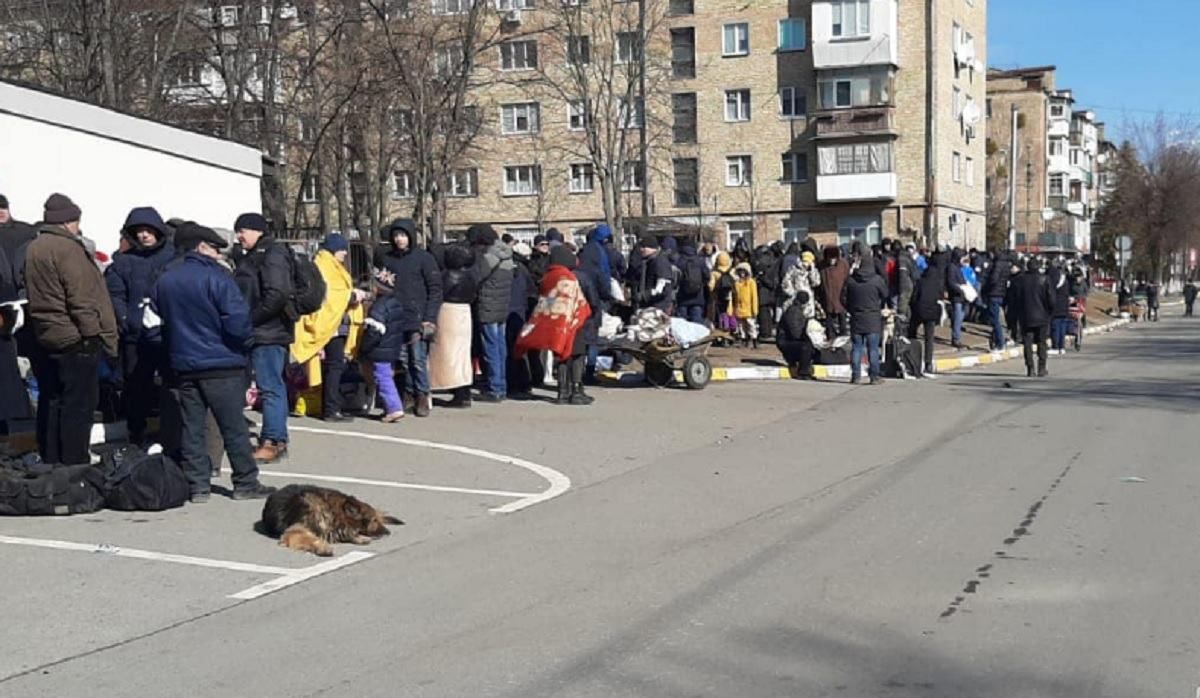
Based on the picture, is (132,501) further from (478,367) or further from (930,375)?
(930,375)

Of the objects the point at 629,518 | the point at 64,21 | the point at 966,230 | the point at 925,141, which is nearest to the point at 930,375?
the point at 629,518

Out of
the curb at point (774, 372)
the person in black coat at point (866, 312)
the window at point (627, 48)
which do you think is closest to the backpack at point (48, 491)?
the curb at point (774, 372)

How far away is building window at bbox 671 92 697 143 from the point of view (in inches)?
2387

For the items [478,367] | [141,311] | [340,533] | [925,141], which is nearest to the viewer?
[340,533]

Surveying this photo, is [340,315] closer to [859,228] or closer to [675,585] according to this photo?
[675,585]

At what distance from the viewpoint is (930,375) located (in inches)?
832

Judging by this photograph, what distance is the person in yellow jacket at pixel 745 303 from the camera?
23.5m

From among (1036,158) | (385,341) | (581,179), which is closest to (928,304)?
(385,341)

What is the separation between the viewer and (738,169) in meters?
60.8

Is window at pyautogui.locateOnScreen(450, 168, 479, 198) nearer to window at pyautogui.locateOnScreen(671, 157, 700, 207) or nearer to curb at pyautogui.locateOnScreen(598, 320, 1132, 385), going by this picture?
window at pyautogui.locateOnScreen(671, 157, 700, 207)

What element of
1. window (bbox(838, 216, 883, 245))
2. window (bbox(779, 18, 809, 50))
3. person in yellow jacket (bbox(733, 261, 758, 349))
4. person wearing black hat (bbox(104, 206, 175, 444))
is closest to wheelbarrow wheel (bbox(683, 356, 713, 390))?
person in yellow jacket (bbox(733, 261, 758, 349))

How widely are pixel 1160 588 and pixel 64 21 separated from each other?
88.2 feet

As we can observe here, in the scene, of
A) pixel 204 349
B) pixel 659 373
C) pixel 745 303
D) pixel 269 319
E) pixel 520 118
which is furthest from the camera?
pixel 520 118

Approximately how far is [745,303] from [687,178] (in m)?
38.2
